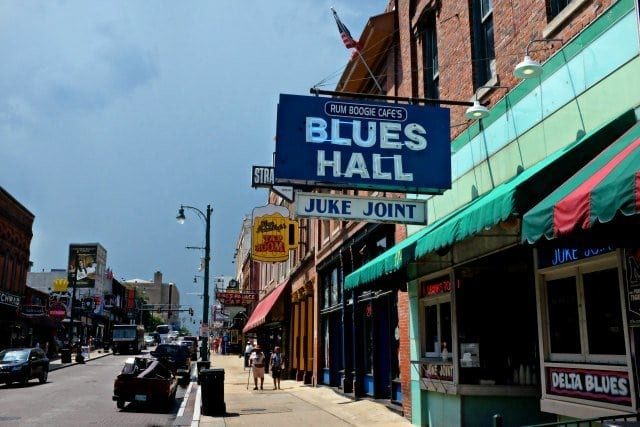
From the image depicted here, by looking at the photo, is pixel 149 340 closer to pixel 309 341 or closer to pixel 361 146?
pixel 309 341

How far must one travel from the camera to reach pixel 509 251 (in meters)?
9.86

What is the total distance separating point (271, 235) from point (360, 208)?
16512 millimetres

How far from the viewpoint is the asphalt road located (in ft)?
48.0

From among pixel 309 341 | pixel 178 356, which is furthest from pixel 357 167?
pixel 178 356

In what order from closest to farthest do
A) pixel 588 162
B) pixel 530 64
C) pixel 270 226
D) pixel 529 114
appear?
pixel 588 162 → pixel 530 64 → pixel 529 114 → pixel 270 226

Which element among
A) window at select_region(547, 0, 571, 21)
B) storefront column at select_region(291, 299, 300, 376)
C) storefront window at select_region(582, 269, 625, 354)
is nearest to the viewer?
storefront window at select_region(582, 269, 625, 354)

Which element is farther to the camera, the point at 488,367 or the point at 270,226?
the point at 270,226

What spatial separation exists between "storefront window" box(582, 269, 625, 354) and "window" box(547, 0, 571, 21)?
3675 mm

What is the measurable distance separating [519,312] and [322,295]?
1362 cm

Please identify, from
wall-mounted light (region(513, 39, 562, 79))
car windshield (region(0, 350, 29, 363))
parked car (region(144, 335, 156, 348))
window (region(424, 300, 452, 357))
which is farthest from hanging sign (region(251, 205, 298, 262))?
Answer: parked car (region(144, 335, 156, 348))

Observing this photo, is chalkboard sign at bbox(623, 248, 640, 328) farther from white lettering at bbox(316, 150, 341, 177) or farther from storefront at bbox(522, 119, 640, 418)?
white lettering at bbox(316, 150, 341, 177)

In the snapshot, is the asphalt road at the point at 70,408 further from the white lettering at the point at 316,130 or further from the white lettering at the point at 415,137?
the white lettering at the point at 415,137

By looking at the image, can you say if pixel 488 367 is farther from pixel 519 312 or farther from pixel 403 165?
pixel 403 165

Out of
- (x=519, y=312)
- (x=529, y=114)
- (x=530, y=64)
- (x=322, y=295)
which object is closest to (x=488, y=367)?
(x=519, y=312)
